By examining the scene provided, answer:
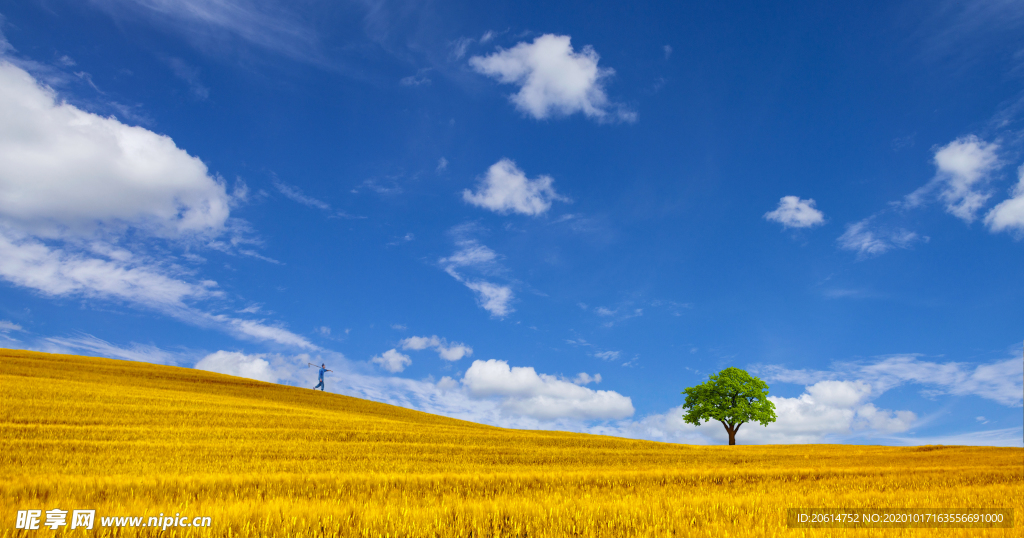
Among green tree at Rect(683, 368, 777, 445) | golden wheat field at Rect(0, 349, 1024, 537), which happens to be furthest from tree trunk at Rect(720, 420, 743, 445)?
golden wheat field at Rect(0, 349, 1024, 537)

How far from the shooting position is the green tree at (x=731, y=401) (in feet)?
191

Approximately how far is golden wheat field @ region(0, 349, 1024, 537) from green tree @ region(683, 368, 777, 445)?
3139 centimetres

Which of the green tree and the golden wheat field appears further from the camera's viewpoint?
the green tree

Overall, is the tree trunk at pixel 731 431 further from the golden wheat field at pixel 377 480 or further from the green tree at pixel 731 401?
the golden wheat field at pixel 377 480

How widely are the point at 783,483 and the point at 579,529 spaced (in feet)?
39.7

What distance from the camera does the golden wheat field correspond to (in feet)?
23.4

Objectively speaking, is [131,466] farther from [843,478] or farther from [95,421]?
[843,478]

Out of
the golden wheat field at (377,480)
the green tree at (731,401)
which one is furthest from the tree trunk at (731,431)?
the golden wheat field at (377,480)

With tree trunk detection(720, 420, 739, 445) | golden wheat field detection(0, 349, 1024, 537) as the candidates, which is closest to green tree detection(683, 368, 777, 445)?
tree trunk detection(720, 420, 739, 445)

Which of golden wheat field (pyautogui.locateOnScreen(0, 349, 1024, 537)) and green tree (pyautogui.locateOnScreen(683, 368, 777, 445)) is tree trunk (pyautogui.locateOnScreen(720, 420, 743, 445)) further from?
golden wheat field (pyautogui.locateOnScreen(0, 349, 1024, 537))

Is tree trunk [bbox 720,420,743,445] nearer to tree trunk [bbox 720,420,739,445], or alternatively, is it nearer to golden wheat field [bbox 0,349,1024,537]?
tree trunk [bbox 720,420,739,445]

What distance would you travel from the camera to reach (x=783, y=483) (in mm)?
15906

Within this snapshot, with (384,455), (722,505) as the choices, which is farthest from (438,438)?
(722,505)

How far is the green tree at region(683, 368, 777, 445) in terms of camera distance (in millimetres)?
58219
